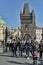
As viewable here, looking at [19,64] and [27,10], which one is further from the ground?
[27,10]

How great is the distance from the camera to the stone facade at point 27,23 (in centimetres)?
16562

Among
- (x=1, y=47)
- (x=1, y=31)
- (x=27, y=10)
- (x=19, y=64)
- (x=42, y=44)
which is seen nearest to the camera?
(x=19, y=64)

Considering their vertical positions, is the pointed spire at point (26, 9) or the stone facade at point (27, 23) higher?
the pointed spire at point (26, 9)

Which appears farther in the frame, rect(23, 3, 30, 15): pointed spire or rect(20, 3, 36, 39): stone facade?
rect(23, 3, 30, 15): pointed spire

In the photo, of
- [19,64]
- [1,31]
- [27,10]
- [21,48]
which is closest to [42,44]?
[21,48]

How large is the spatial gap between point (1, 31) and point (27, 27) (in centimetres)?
3981

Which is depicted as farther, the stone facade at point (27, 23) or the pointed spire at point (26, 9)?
the pointed spire at point (26, 9)

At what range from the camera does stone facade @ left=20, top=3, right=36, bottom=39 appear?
166 metres

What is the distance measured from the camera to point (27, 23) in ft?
554

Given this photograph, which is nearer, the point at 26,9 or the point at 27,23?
the point at 27,23

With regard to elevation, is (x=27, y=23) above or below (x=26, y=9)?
below

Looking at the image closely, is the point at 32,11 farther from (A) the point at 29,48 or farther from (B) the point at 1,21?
(A) the point at 29,48

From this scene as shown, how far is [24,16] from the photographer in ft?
573

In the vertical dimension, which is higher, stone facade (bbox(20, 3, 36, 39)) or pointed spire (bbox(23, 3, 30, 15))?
pointed spire (bbox(23, 3, 30, 15))
